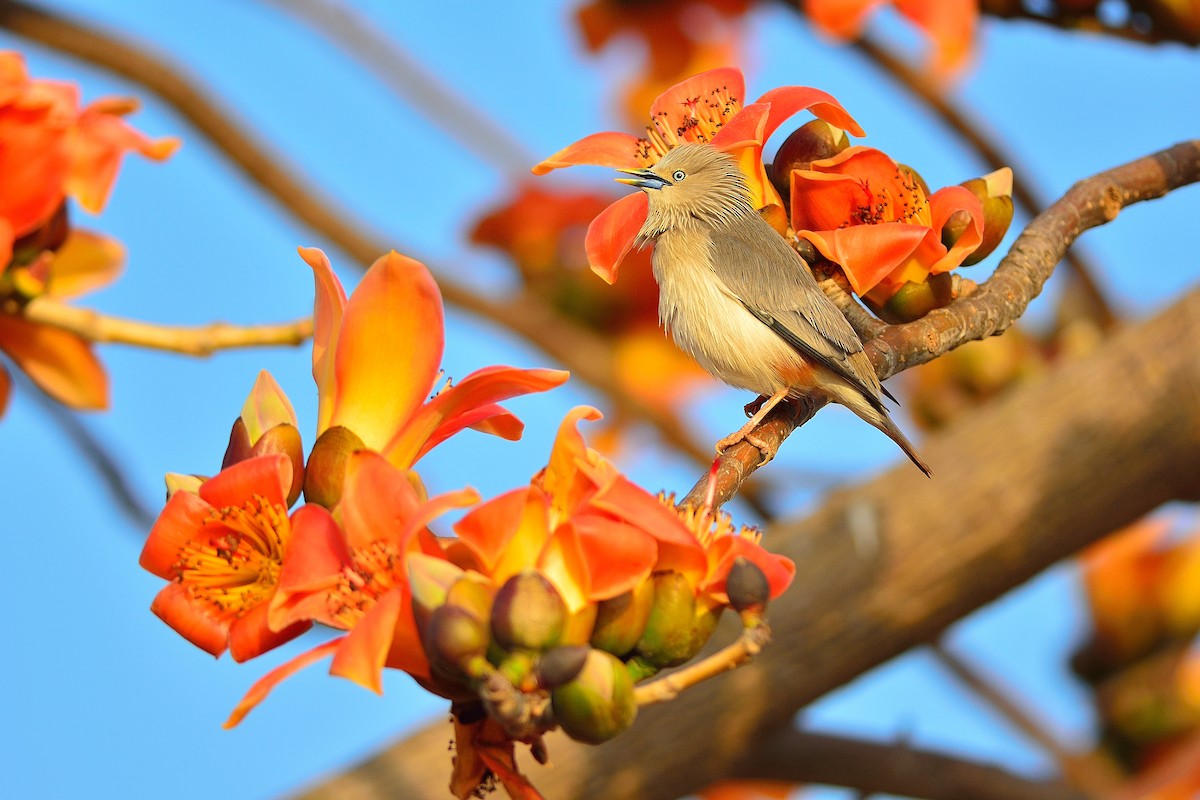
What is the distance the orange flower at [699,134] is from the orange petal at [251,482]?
0.40m

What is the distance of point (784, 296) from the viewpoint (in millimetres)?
1677

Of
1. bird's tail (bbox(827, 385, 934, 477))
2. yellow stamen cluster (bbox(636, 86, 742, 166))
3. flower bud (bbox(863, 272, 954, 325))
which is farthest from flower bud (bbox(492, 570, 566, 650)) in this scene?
bird's tail (bbox(827, 385, 934, 477))

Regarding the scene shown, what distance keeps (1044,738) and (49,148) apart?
2.41m

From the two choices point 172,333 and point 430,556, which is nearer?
point 430,556

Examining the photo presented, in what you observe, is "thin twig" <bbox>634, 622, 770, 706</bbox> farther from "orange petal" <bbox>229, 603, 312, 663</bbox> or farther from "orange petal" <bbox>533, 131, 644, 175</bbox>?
"orange petal" <bbox>533, 131, 644, 175</bbox>

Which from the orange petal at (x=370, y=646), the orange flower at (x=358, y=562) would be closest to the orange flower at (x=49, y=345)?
the orange flower at (x=358, y=562)

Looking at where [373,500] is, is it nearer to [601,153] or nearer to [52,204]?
[601,153]

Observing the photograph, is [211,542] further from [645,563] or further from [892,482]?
[892,482]

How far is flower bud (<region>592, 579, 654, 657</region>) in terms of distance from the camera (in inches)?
39.9

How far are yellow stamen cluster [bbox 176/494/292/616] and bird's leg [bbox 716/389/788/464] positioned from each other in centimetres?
46

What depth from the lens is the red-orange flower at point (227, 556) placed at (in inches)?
44.1

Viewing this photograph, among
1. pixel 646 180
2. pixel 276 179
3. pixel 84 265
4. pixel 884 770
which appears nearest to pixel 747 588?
pixel 646 180

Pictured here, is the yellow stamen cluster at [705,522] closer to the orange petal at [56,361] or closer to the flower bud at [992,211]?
the flower bud at [992,211]

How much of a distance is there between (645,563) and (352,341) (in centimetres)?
38
